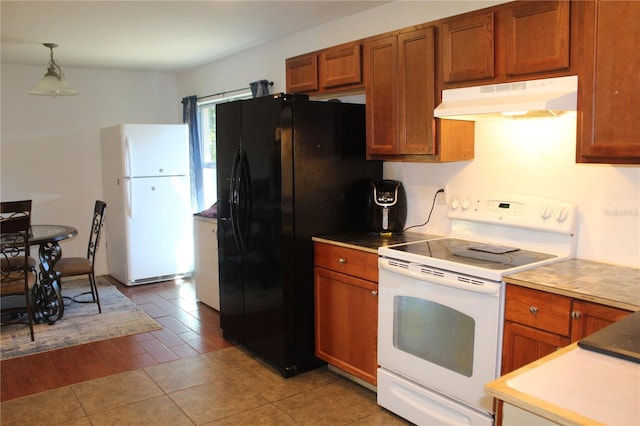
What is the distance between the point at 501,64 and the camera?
2502 millimetres

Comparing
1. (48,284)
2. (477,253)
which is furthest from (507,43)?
(48,284)

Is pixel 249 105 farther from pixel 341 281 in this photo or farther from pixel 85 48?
pixel 85 48

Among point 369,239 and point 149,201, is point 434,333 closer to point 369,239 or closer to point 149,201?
point 369,239

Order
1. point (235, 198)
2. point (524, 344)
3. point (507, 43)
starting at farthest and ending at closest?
1. point (235, 198)
2. point (507, 43)
3. point (524, 344)

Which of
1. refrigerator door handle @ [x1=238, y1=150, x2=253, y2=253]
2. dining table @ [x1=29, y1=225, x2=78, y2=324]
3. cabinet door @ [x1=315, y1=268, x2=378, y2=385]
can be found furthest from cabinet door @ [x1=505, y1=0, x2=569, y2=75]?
dining table @ [x1=29, y1=225, x2=78, y2=324]

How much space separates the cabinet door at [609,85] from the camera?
202cm

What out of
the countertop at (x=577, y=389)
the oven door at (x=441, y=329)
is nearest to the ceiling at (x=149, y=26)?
the oven door at (x=441, y=329)

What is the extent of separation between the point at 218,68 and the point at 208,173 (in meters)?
1.20

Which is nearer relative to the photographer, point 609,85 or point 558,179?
point 609,85

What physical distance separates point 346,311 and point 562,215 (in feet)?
4.28

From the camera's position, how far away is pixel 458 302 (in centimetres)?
244

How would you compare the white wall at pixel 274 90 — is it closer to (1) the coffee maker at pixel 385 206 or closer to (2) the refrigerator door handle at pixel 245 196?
(1) the coffee maker at pixel 385 206

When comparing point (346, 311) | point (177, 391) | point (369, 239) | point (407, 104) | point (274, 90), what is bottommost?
point (177, 391)

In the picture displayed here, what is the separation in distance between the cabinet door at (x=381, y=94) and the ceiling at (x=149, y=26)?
1.99ft
